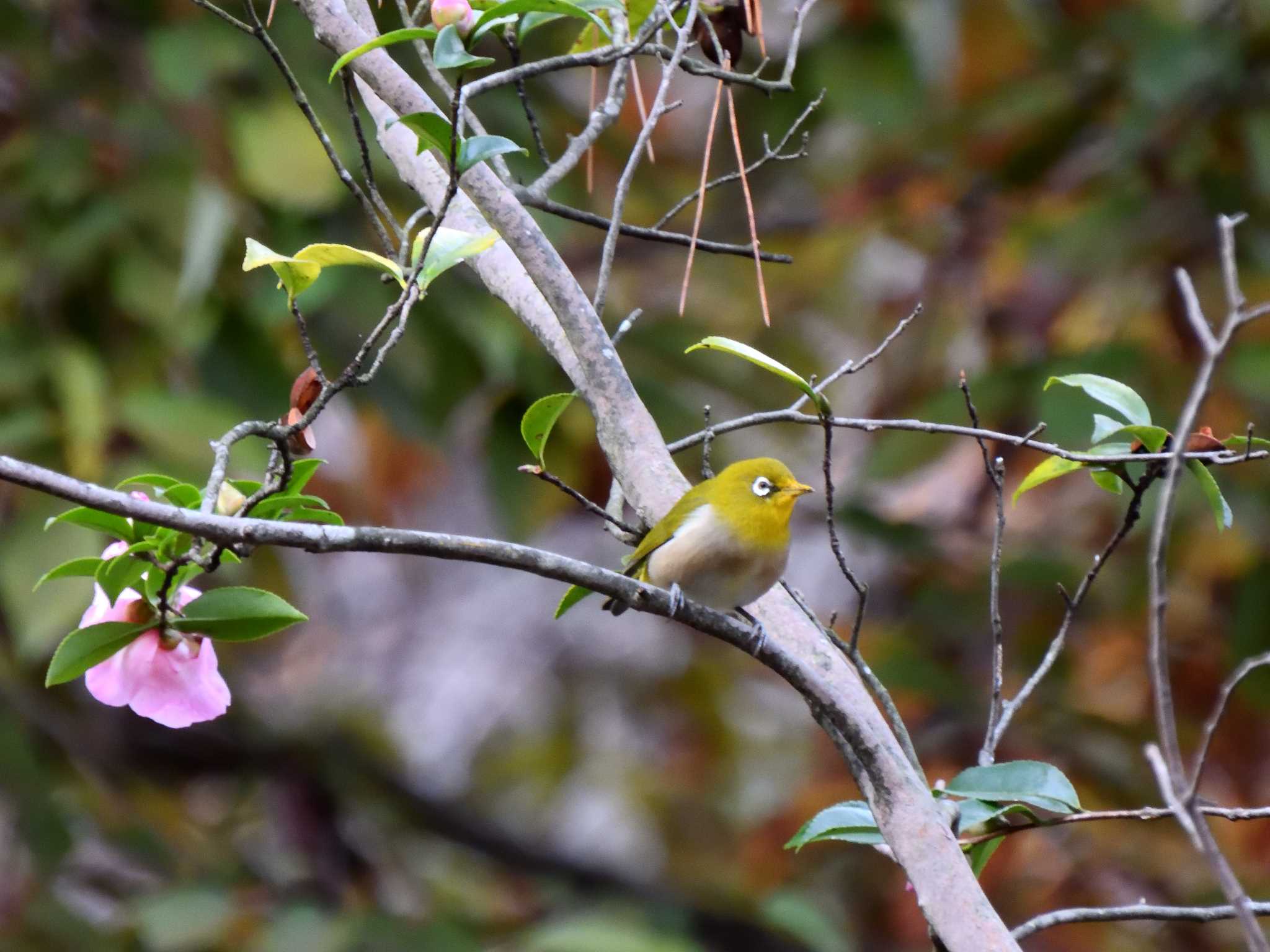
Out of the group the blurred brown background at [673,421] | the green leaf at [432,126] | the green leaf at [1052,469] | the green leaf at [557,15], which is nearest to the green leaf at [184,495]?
the green leaf at [432,126]

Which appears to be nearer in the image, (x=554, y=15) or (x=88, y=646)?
(x=88, y=646)

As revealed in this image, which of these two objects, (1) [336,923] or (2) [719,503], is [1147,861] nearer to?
(1) [336,923]

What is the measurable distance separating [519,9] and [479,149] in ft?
0.60

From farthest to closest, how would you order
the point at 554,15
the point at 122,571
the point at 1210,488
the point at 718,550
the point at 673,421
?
the point at 673,421 < the point at 718,550 < the point at 554,15 < the point at 1210,488 < the point at 122,571

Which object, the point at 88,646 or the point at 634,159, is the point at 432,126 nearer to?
the point at 634,159

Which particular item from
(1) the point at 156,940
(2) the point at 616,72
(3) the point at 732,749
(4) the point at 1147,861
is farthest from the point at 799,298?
(2) the point at 616,72

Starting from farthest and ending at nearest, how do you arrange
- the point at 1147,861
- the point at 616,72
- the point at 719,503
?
1. the point at 1147,861
2. the point at 719,503
3. the point at 616,72

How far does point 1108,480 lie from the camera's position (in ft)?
5.36

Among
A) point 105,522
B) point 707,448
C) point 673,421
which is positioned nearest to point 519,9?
point 707,448

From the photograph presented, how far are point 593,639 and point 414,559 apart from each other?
1012mm

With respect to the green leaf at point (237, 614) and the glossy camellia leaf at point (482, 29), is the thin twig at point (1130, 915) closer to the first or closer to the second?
the green leaf at point (237, 614)

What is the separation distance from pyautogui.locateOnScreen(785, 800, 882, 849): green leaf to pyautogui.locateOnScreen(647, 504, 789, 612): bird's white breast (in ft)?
1.32

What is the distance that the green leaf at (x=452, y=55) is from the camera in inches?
58.4

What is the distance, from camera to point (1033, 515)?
235 inches
